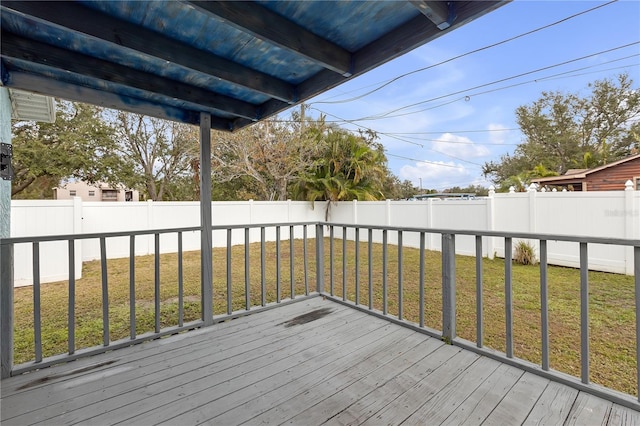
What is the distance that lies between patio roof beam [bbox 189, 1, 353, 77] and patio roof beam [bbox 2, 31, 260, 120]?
3.67 feet

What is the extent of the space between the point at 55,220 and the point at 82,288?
1473mm

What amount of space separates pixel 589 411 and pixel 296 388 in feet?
5.05

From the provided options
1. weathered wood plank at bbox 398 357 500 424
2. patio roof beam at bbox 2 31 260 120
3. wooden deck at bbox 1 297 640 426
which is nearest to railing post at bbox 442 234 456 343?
wooden deck at bbox 1 297 640 426

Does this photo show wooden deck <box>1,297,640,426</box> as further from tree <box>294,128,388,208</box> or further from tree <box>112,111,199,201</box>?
tree <box>112,111,199,201</box>

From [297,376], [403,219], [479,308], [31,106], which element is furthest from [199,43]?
[403,219]

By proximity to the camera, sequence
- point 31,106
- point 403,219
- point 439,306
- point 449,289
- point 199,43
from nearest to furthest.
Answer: point 199,43, point 449,289, point 31,106, point 439,306, point 403,219

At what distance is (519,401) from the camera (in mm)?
1578

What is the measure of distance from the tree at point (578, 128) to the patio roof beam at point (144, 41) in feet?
42.3

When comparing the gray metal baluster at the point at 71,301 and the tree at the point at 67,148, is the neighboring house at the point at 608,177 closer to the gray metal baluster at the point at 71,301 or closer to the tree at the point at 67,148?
the gray metal baluster at the point at 71,301

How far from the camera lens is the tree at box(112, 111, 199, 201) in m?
11.2

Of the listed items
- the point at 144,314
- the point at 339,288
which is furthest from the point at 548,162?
the point at 144,314

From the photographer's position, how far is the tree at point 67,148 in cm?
903

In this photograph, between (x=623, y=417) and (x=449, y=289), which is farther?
(x=449, y=289)

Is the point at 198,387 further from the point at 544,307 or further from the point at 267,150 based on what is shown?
the point at 267,150
